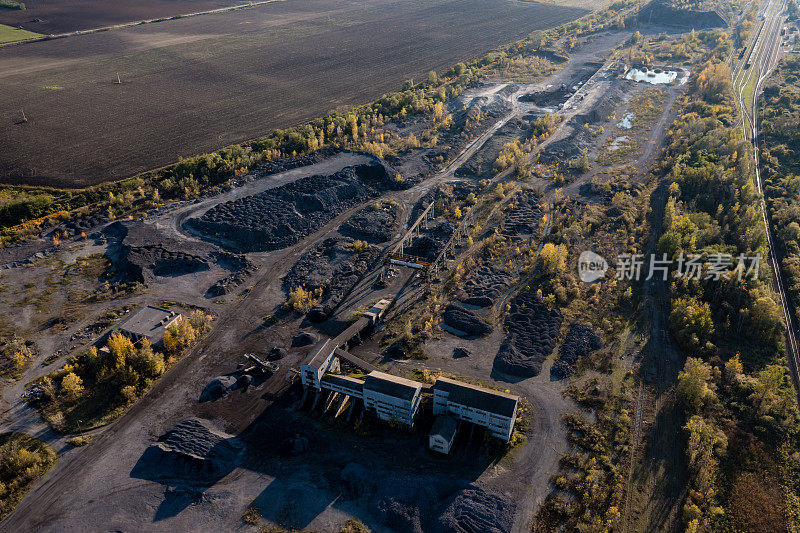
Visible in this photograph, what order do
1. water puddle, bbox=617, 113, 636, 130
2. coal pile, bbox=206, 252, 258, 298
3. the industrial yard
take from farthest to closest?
1. water puddle, bbox=617, 113, 636, 130
2. coal pile, bbox=206, 252, 258, 298
3. the industrial yard

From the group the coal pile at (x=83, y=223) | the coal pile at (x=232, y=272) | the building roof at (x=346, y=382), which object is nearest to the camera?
the building roof at (x=346, y=382)

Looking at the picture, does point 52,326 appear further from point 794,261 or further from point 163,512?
point 794,261

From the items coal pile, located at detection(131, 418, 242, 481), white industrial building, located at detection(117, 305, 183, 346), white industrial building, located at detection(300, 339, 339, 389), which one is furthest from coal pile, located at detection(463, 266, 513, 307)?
white industrial building, located at detection(117, 305, 183, 346)

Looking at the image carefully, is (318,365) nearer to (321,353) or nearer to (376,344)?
(321,353)

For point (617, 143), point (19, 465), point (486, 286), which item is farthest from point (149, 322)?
point (617, 143)

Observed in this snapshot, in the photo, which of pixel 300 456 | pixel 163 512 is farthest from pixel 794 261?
pixel 163 512

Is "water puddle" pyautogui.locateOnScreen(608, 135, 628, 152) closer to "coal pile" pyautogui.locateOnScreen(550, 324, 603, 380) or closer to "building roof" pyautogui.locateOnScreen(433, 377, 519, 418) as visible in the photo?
"coal pile" pyautogui.locateOnScreen(550, 324, 603, 380)

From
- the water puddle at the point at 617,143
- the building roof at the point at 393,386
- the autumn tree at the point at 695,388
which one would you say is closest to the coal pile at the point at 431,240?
the building roof at the point at 393,386

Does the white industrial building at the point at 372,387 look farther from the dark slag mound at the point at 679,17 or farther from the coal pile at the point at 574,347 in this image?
the dark slag mound at the point at 679,17
